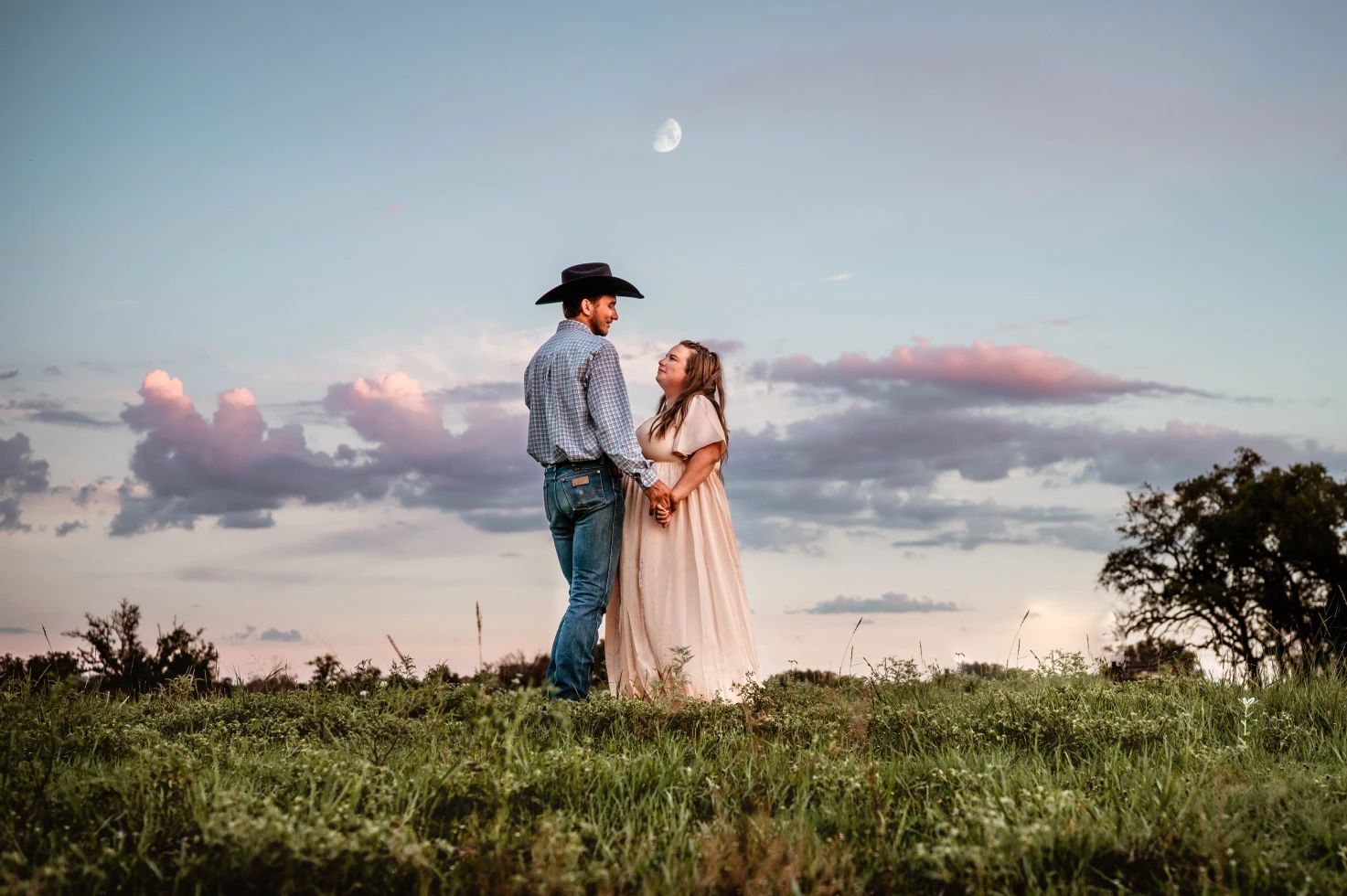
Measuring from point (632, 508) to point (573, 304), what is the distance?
1.60 metres

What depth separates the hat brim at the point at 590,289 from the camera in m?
7.53

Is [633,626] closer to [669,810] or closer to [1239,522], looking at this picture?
[669,810]

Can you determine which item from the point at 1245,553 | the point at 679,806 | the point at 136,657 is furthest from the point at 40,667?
the point at 1245,553

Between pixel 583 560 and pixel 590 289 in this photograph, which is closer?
pixel 583 560

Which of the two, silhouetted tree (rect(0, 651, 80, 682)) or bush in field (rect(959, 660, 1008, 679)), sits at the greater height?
silhouetted tree (rect(0, 651, 80, 682))

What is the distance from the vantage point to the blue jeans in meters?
7.02

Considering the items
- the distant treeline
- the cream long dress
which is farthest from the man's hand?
the distant treeline

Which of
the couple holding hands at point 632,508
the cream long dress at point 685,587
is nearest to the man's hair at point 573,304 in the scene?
the couple holding hands at point 632,508

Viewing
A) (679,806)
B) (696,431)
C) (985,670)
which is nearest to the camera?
(679,806)

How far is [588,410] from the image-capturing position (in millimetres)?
7145

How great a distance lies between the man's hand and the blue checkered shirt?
0.09 metres

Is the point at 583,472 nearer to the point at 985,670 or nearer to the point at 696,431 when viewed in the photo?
the point at 696,431

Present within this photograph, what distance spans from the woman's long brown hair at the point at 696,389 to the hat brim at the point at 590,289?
600mm

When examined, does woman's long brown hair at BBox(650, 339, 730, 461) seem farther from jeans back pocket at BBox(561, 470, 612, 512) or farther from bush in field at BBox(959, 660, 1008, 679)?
bush in field at BBox(959, 660, 1008, 679)
